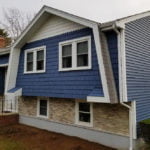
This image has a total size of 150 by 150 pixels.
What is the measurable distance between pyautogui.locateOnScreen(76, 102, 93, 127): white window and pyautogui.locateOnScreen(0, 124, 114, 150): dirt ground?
31.5 inches

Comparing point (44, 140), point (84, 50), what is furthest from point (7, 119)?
point (84, 50)

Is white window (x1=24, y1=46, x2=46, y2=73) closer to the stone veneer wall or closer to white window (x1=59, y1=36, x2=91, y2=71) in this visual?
white window (x1=59, y1=36, x2=91, y2=71)

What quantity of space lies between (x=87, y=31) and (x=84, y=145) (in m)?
4.76

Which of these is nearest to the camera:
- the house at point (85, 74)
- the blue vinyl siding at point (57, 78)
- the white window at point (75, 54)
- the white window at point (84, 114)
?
the house at point (85, 74)

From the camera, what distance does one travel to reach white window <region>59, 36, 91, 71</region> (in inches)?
334

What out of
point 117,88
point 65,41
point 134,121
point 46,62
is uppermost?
point 65,41

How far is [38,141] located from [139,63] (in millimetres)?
5562

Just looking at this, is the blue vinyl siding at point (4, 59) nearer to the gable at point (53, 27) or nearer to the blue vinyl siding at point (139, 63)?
the gable at point (53, 27)

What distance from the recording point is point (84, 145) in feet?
26.8

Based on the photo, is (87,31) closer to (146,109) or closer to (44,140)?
(146,109)

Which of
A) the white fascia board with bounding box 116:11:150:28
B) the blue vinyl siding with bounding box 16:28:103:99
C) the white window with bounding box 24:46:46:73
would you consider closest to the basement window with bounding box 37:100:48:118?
the blue vinyl siding with bounding box 16:28:103:99

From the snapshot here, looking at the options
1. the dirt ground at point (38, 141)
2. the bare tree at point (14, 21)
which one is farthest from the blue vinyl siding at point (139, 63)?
the bare tree at point (14, 21)

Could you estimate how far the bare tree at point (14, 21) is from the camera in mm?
31281

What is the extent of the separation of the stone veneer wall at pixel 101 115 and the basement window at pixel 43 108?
1.84ft
